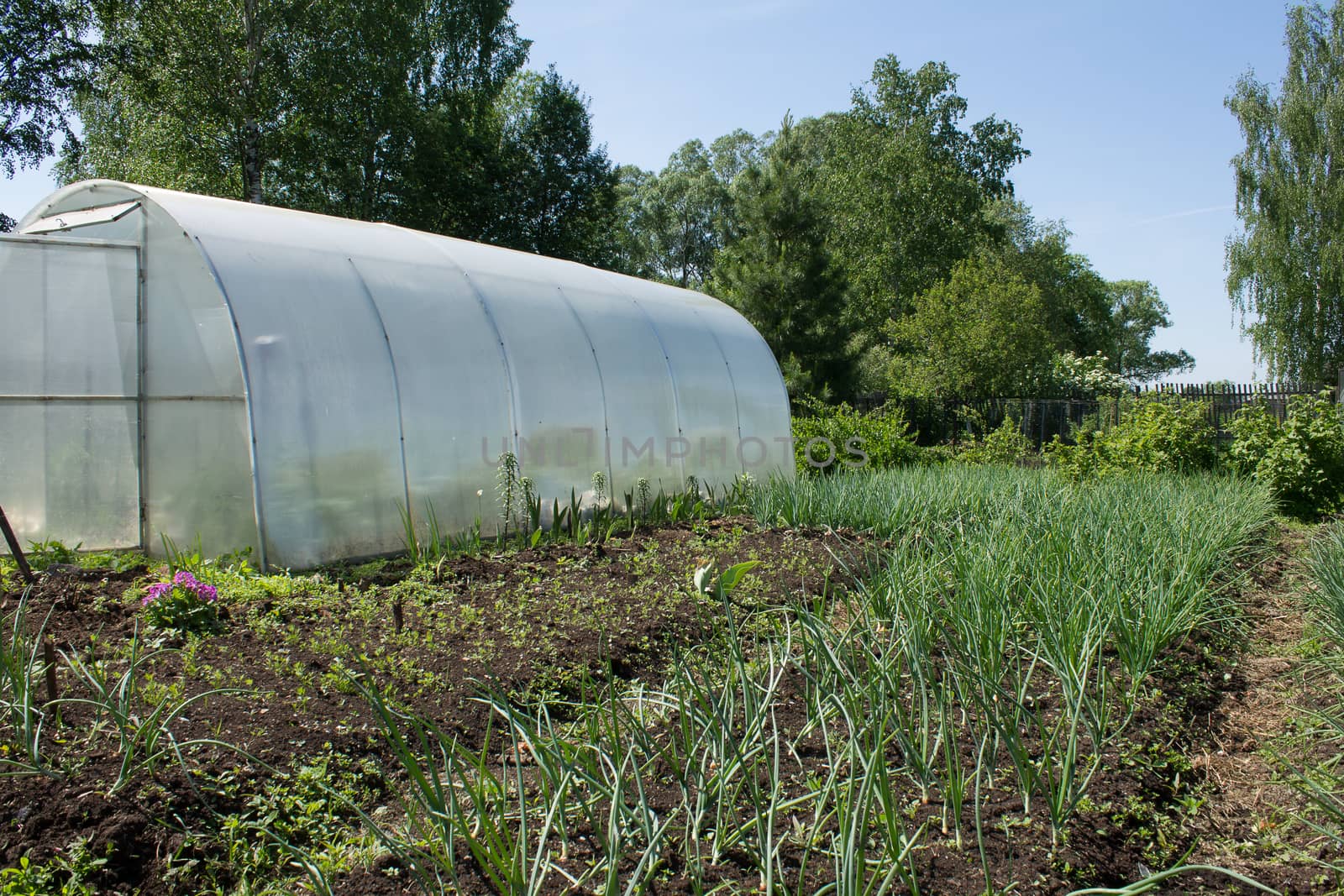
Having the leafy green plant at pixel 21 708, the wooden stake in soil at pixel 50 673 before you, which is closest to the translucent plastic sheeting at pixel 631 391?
the wooden stake in soil at pixel 50 673

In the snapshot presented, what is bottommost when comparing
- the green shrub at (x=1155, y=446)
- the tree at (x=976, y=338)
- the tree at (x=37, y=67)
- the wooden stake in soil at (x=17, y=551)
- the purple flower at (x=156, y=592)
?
the purple flower at (x=156, y=592)

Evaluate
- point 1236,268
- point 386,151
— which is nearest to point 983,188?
point 1236,268

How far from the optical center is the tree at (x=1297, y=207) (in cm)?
2016

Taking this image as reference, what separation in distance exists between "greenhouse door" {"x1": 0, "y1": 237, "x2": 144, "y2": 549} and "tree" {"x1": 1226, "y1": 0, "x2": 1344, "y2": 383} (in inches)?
946

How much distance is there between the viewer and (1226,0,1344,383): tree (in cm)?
2016

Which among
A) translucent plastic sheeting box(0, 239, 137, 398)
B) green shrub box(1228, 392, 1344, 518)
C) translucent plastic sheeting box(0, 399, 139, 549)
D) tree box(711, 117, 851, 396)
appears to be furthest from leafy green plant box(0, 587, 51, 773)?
tree box(711, 117, 851, 396)

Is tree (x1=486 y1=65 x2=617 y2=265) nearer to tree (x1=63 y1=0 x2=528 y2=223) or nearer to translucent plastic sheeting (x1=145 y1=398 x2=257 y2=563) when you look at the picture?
tree (x1=63 y1=0 x2=528 y2=223)

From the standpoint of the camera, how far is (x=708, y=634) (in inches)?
157

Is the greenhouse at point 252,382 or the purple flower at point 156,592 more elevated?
the greenhouse at point 252,382

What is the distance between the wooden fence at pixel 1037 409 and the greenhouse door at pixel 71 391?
39.1 ft

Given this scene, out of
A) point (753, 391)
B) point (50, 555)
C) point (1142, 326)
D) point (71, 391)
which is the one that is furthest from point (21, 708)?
point (1142, 326)

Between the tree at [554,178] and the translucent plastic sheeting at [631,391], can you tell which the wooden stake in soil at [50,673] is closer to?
the translucent plastic sheeting at [631,391]

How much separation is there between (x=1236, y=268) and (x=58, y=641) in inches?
995

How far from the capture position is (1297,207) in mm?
20406
